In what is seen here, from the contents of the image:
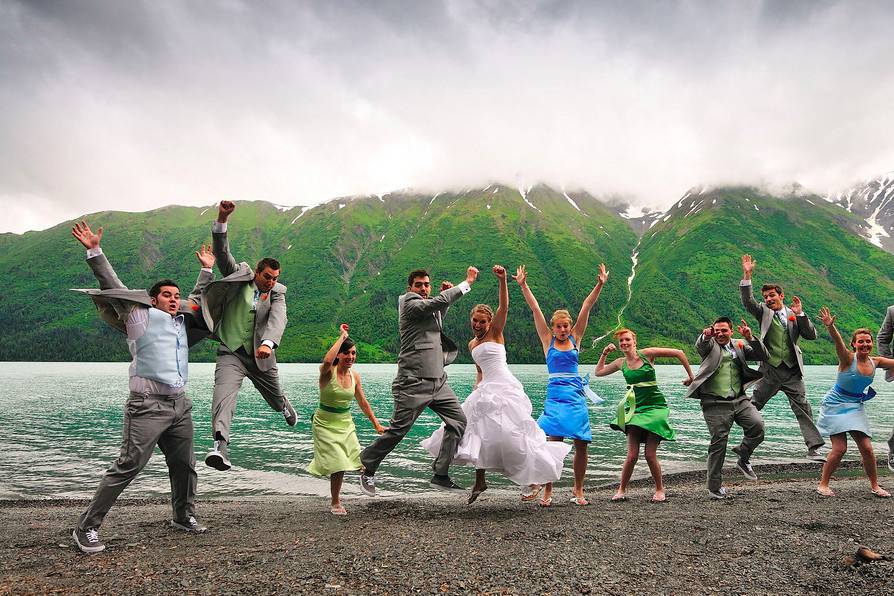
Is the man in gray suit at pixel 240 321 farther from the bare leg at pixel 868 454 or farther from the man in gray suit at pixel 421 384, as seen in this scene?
the bare leg at pixel 868 454

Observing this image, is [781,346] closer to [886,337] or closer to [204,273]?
[886,337]

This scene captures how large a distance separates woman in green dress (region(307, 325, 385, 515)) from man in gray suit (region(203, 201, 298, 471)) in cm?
79

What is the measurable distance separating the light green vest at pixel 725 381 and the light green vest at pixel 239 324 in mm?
8281

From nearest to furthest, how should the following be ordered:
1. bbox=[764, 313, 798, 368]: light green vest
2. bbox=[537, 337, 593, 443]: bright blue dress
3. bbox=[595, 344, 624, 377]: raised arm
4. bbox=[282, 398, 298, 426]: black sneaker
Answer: bbox=[282, 398, 298, 426]: black sneaker → bbox=[537, 337, 593, 443]: bright blue dress → bbox=[595, 344, 624, 377]: raised arm → bbox=[764, 313, 798, 368]: light green vest

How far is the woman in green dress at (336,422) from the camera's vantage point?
8.43m

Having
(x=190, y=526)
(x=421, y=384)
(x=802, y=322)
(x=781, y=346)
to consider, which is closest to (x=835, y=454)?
(x=781, y=346)

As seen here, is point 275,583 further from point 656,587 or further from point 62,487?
point 62,487

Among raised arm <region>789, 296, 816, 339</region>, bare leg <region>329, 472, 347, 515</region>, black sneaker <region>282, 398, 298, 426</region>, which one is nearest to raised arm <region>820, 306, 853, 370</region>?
raised arm <region>789, 296, 816, 339</region>

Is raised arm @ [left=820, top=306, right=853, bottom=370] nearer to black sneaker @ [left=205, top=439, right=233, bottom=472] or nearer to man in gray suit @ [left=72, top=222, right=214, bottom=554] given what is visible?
Result: black sneaker @ [left=205, top=439, right=233, bottom=472]

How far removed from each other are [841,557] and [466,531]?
423cm

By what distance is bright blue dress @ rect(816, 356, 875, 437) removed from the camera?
32.4 ft

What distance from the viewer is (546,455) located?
8.19 metres

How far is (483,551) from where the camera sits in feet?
20.1

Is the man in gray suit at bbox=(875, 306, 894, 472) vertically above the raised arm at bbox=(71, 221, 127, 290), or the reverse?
the raised arm at bbox=(71, 221, 127, 290)
